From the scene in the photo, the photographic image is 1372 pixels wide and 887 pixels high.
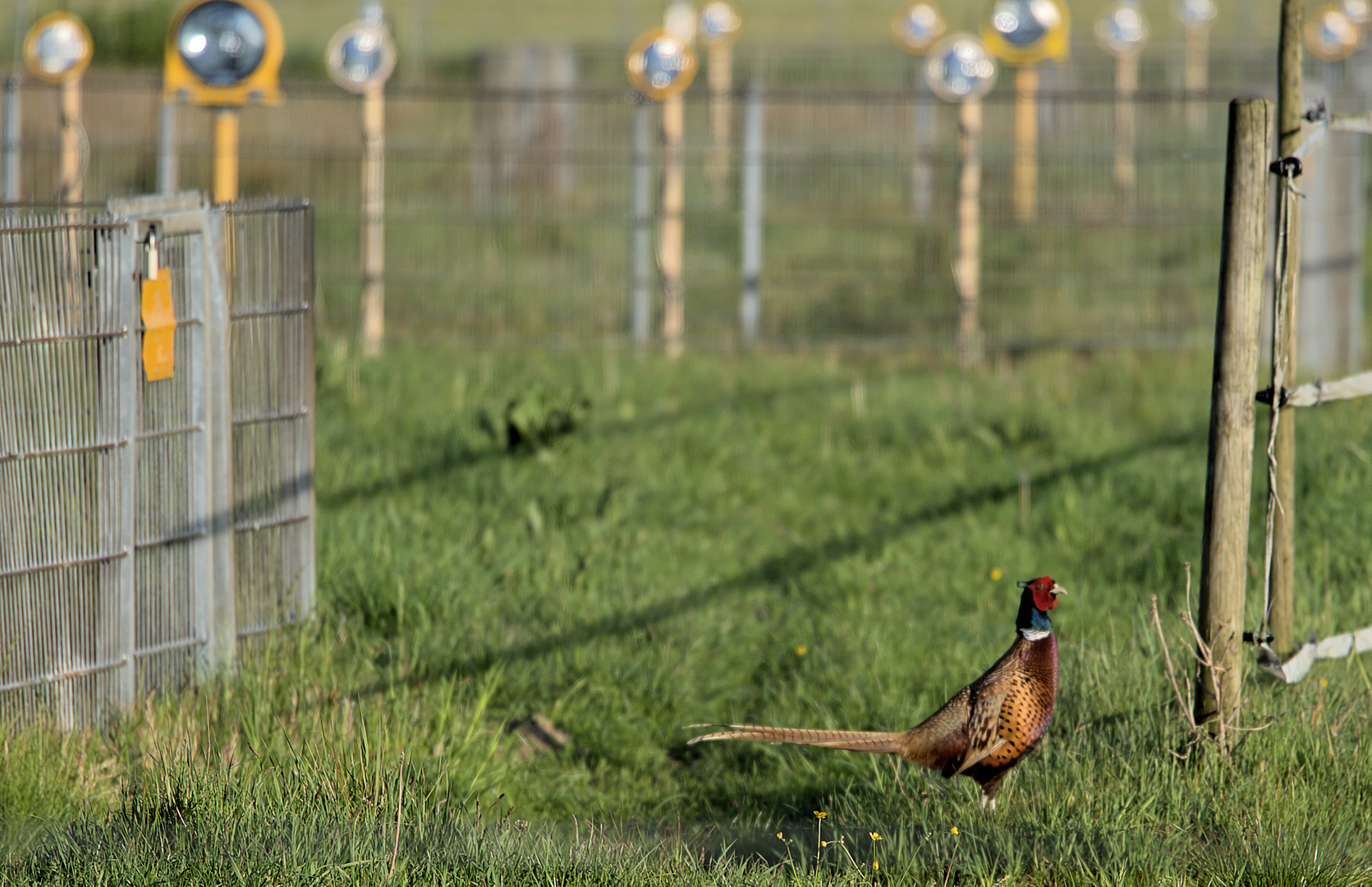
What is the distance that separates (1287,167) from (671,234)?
622 cm

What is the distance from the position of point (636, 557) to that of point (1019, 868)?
290 cm

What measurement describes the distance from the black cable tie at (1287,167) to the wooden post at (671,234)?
564cm

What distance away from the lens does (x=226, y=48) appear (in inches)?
306

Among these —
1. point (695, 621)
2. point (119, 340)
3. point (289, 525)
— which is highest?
point (119, 340)

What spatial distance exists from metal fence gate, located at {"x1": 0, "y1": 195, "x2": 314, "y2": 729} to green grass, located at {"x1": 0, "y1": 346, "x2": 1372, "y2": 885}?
0.74 feet

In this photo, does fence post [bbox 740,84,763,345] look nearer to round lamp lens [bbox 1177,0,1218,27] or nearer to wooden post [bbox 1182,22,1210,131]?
wooden post [bbox 1182,22,1210,131]

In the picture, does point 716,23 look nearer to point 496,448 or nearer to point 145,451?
point 496,448

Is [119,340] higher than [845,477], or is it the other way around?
[119,340]

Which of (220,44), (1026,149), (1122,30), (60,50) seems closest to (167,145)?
(60,50)

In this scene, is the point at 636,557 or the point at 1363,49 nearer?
the point at 636,557

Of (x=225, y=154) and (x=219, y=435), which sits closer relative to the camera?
(x=219, y=435)

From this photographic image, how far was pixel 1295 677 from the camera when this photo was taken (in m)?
4.04

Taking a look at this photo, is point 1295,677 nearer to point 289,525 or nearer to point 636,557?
point 636,557

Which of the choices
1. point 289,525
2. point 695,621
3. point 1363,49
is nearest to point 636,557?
point 695,621
